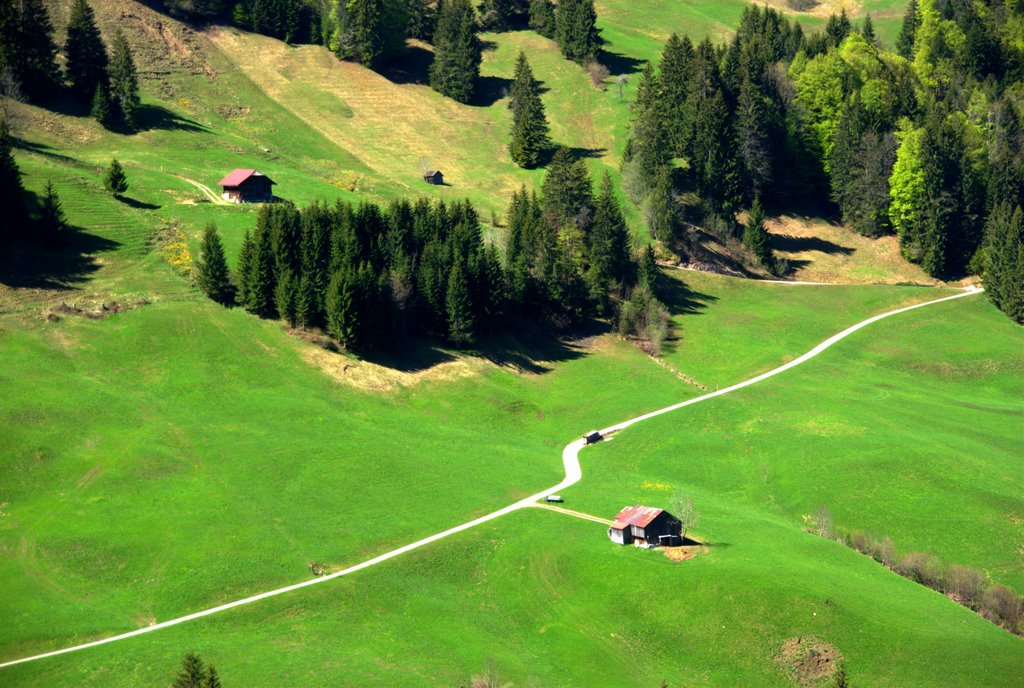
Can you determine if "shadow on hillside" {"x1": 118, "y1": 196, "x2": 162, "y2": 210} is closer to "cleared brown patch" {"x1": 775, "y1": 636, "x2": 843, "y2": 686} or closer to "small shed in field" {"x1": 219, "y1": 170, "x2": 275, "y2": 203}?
"small shed in field" {"x1": 219, "y1": 170, "x2": 275, "y2": 203}

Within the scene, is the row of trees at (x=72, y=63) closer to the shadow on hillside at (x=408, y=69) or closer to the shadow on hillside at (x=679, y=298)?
the shadow on hillside at (x=408, y=69)

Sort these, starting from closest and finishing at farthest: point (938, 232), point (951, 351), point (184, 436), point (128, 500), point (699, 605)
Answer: point (699, 605)
point (128, 500)
point (184, 436)
point (951, 351)
point (938, 232)

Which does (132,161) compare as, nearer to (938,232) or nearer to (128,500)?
(128,500)

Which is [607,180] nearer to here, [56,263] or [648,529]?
[56,263]

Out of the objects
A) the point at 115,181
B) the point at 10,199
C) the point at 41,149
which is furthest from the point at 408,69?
the point at 10,199

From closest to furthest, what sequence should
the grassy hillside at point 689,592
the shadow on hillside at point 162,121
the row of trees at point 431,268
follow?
1. the grassy hillside at point 689,592
2. the row of trees at point 431,268
3. the shadow on hillside at point 162,121

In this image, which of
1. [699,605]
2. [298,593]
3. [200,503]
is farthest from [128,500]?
[699,605]

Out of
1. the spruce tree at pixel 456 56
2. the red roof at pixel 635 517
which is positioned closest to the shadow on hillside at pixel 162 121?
the spruce tree at pixel 456 56
